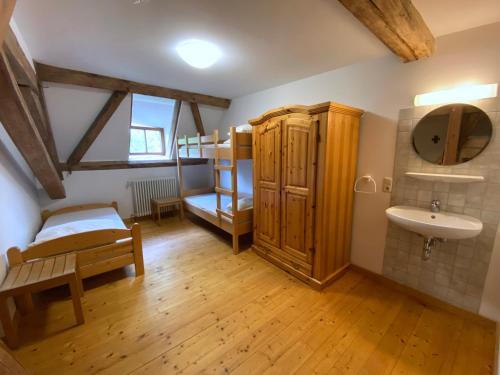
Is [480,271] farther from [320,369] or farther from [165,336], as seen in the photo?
[165,336]

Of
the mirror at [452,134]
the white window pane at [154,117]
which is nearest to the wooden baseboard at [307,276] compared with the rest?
the mirror at [452,134]

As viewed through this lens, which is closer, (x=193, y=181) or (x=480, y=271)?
(x=480, y=271)

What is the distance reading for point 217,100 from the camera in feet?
13.1

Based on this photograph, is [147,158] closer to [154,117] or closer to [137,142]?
[137,142]

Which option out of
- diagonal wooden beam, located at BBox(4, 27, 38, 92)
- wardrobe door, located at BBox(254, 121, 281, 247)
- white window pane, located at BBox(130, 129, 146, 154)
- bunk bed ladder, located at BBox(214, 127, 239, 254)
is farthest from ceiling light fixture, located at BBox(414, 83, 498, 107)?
white window pane, located at BBox(130, 129, 146, 154)

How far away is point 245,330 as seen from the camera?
1.74 meters

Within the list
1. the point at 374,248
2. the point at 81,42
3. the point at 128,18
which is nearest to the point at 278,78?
the point at 128,18

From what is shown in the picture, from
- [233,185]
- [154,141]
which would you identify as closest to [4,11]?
[233,185]

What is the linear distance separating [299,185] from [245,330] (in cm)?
138

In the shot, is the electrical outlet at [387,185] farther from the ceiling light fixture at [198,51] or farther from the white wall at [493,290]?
the ceiling light fixture at [198,51]

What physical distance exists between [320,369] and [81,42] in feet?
10.4

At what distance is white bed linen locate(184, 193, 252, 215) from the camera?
11.4ft

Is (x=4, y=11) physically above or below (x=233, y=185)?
above

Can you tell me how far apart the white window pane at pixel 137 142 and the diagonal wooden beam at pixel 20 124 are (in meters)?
1.66
